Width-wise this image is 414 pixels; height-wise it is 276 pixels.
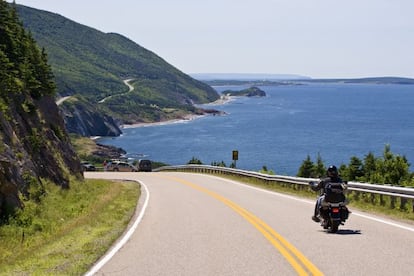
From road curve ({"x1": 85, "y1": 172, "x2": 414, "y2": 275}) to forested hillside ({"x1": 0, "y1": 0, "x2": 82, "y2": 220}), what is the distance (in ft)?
19.6

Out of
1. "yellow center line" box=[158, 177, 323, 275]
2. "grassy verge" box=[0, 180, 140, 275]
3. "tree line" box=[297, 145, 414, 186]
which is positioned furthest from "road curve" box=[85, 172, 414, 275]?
"tree line" box=[297, 145, 414, 186]

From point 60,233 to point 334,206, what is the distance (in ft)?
23.4

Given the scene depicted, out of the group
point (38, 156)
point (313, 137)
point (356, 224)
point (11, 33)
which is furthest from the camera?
point (313, 137)

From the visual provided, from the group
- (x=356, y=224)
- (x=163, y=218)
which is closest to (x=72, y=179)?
(x=163, y=218)

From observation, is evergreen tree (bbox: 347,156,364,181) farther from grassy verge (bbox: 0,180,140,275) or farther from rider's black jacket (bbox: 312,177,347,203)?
rider's black jacket (bbox: 312,177,347,203)

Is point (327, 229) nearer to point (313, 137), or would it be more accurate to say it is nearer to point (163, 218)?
point (163, 218)

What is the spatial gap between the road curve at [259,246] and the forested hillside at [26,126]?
5.97m

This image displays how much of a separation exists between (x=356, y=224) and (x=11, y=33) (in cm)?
2614

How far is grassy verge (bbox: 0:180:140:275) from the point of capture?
10070 millimetres

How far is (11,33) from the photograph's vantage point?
3431cm

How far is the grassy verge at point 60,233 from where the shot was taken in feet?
33.0

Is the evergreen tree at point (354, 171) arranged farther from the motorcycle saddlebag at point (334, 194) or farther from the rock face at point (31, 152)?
the motorcycle saddlebag at point (334, 194)

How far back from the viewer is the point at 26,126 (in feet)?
105

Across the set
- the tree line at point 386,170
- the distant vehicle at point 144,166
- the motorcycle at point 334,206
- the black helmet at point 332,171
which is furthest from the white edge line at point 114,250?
the distant vehicle at point 144,166
